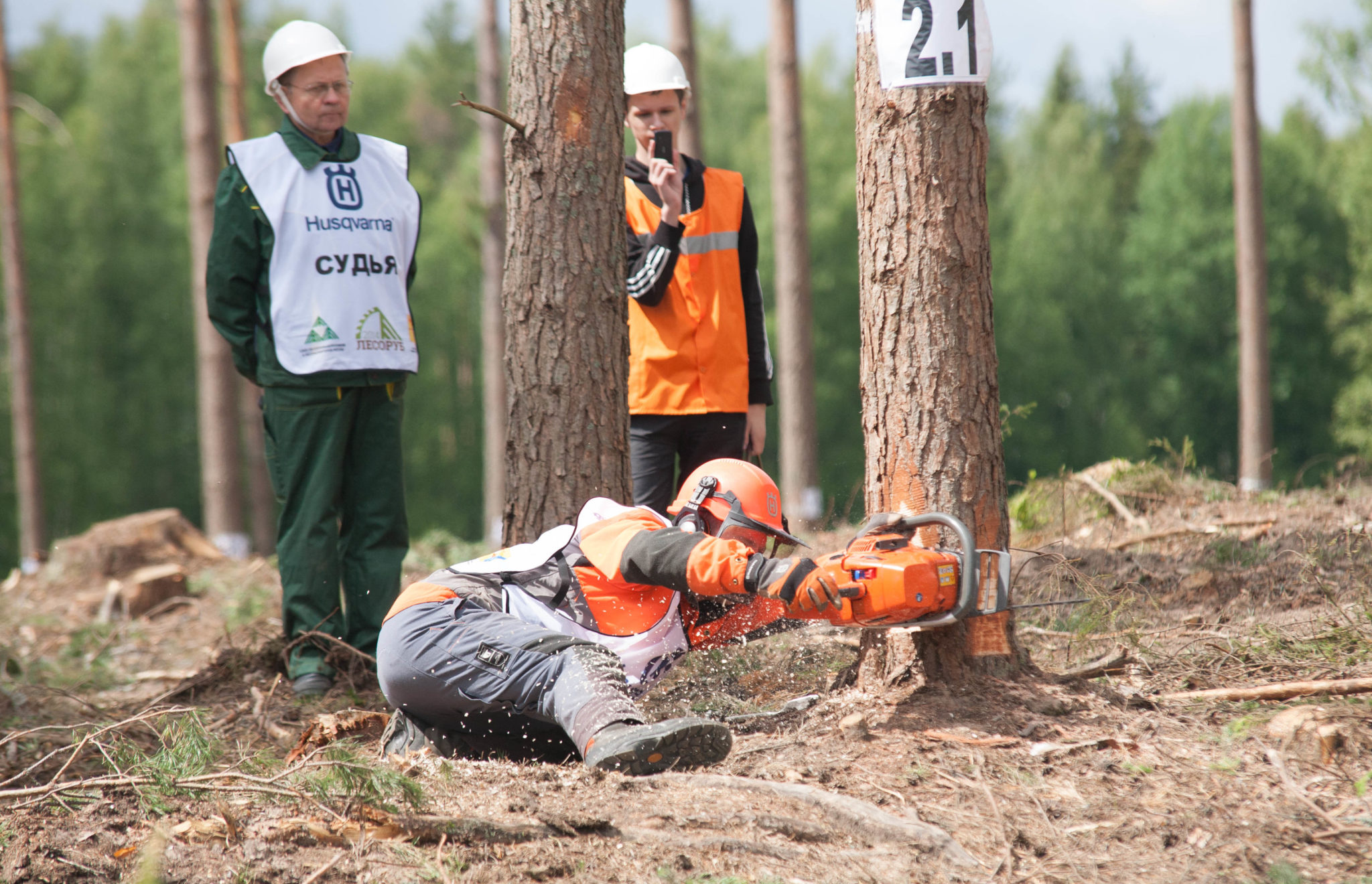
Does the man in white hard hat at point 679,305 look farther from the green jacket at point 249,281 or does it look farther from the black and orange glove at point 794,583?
the black and orange glove at point 794,583

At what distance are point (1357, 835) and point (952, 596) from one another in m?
0.96

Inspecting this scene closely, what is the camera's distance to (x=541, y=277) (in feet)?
13.1

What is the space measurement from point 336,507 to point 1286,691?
10.5 ft

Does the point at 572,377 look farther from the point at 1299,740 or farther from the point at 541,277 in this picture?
the point at 1299,740

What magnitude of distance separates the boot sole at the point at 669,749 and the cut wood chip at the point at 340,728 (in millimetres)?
1047

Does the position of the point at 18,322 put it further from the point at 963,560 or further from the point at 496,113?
the point at 963,560

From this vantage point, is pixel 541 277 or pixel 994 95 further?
pixel 994 95

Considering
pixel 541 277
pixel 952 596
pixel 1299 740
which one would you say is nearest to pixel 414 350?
pixel 541 277

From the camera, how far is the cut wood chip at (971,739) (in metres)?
2.77

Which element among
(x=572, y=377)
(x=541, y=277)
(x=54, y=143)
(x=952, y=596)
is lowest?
(x=952, y=596)

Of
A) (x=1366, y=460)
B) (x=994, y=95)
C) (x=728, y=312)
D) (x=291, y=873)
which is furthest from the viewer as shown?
(x=994, y=95)

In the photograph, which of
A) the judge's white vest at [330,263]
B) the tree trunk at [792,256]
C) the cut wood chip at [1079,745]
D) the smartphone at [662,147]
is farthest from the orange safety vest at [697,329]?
the tree trunk at [792,256]

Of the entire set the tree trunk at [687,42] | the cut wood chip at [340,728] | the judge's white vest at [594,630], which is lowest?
the cut wood chip at [340,728]

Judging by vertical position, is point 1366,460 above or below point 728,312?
below
